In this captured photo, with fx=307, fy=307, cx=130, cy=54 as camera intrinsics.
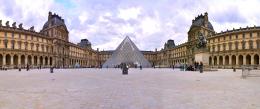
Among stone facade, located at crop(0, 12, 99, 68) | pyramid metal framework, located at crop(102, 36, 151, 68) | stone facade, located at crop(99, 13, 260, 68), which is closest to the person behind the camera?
stone facade, located at crop(0, 12, 99, 68)

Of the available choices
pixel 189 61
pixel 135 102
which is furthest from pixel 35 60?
pixel 135 102

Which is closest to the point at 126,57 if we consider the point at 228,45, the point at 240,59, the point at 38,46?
the point at 38,46

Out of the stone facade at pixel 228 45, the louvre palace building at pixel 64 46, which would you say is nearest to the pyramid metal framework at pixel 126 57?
the stone facade at pixel 228 45

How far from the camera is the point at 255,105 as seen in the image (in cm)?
852

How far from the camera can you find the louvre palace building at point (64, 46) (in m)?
73.2

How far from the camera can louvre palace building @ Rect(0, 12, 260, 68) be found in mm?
73250

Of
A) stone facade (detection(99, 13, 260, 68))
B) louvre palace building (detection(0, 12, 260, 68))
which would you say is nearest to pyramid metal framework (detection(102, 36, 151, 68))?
stone facade (detection(99, 13, 260, 68))

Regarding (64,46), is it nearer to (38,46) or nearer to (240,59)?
(38,46)

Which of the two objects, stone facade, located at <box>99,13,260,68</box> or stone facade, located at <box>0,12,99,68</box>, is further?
stone facade, located at <box>99,13,260,68</box>

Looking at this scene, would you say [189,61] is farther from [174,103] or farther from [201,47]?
[174,103]

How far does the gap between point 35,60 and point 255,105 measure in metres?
81.2

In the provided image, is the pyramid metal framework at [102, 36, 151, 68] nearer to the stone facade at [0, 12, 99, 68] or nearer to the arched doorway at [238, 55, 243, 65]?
the stone facade at [0, 12, 99, 68]

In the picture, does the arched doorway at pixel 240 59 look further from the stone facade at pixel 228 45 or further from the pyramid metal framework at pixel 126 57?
the pyramid metal framework at pixel 126 57

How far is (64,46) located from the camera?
99.8 meters
